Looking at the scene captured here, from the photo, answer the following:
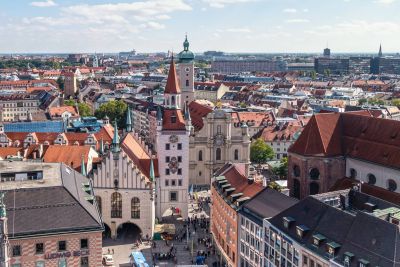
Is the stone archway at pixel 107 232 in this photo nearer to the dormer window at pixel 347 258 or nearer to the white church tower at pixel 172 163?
the white church tower at pixel 172 163

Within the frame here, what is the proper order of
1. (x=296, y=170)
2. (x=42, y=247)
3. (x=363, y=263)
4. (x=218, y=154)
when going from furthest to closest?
(x=218, y=154) → (x=296, y=170) → (x=42, y=247) → (x=363, y=263)

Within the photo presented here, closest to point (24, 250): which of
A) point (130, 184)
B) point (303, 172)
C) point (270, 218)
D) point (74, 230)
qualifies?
point (74, 230)

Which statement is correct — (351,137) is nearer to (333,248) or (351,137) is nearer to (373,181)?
(373,181)

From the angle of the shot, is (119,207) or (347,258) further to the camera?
(119,207)

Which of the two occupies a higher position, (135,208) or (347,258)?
(347,258)

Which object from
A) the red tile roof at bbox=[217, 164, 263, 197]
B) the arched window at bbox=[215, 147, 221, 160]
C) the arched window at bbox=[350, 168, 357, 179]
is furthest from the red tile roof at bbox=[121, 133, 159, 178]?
the arched window at bbox=[350, 168, 357, 179]

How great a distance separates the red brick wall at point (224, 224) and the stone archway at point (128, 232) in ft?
37.6

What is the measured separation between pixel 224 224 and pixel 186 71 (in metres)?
78.7

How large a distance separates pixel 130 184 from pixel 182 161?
13143 mm

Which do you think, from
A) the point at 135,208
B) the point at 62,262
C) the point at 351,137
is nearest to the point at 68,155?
the point at 135,208

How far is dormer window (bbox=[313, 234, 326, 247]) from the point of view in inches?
2093

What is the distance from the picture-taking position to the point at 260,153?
132250 mm

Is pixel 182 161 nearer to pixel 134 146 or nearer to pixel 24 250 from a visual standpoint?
pixel 134 146

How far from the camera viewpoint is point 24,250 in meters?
52.6
